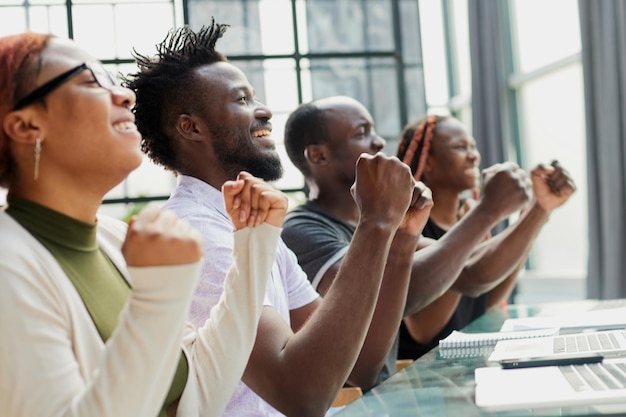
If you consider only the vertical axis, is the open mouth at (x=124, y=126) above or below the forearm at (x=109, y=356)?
above

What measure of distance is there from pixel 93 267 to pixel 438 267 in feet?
4.42

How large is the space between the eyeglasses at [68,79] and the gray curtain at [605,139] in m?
3.49

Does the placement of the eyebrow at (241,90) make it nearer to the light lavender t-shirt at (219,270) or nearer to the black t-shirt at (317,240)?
the light lavender t-shirt at (219,270)

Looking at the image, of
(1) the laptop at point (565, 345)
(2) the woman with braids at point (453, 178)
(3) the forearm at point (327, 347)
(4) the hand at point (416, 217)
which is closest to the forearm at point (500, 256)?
(2) the woman with braids at point (453, 178)

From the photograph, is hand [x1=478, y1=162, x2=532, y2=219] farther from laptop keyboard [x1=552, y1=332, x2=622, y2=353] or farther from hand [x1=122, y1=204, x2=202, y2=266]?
hand [x1=122, y1=204, x2=202, y2=266]

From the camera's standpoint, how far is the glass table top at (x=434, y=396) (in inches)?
40.2

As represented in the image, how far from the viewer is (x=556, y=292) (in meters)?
5.33

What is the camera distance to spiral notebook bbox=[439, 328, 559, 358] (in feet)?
5.38

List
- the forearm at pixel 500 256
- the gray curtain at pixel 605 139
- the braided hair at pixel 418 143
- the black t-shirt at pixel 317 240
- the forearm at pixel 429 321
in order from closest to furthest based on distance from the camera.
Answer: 1. the black t-shirt at pixel 317 240
2. the forearm at pixel 429 321
3. the forearm at pixel 500 256
4. the braided hair at pixel 418 143
5. the gray curtain at pixel 605 139

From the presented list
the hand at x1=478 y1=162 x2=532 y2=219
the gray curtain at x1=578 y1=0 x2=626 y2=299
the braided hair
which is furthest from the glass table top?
the gray curtain at x1=578 y1=0 x2=626 y2=299

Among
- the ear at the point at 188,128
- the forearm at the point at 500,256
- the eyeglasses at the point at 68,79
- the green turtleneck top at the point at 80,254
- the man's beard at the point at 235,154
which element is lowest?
the forearm at the point at 500,256

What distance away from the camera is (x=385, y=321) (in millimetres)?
1889

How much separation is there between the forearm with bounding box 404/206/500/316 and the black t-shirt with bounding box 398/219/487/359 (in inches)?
18.0

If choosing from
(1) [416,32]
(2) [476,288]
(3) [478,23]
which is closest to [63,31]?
(1) [416,32]
